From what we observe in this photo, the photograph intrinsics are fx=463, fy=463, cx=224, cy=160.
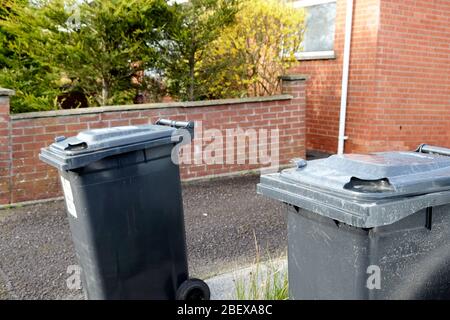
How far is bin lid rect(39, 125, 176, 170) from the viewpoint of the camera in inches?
105

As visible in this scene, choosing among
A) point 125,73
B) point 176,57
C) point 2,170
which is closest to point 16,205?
point 2,170

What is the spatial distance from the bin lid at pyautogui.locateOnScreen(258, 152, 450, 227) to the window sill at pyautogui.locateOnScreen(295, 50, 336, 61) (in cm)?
567

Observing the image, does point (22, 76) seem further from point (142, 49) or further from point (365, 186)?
point (365, 186)

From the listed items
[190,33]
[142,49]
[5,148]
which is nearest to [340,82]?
[190,33]

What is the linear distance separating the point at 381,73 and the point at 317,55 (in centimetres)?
131

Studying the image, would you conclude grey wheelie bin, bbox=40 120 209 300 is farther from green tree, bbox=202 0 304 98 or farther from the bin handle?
green tree, bbox=202 0 304 98

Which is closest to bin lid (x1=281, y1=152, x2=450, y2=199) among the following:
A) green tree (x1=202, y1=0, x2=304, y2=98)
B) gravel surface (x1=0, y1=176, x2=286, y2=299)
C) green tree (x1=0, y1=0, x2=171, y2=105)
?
gravel surface (x1=0, y1=176, x2=286, y2=299)

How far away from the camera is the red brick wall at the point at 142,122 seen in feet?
17.6

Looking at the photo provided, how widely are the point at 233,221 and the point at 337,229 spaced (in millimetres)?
2742

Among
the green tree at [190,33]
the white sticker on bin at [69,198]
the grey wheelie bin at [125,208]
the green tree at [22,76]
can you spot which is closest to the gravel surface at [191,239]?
the grey wheelie bin at [125,208]

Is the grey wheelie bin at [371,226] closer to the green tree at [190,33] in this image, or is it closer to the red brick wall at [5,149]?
the red brick wall at [5,149]

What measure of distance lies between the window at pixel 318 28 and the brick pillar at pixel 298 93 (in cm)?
123

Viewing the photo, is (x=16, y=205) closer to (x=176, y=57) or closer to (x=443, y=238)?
(x=176, y=57)
